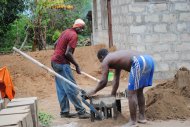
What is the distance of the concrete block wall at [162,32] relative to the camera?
13.1 m

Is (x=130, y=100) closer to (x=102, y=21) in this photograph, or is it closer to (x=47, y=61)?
(x=47, y=61)

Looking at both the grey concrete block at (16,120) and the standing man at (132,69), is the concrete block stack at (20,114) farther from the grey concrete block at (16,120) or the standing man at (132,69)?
the standing man at (132,69)

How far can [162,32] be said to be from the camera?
13.2 meters

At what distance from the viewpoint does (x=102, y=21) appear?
56.4ft

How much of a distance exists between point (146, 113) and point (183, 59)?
5754mm

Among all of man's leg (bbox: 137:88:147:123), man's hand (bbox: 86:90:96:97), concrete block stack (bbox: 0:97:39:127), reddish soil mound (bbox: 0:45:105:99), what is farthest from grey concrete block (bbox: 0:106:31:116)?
reddish soil mound (bbox: 0:45:105:99)

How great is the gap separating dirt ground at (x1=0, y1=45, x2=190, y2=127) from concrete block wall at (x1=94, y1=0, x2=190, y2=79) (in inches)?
54.5

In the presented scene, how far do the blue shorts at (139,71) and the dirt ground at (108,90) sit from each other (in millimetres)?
829

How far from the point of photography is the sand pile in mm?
7875

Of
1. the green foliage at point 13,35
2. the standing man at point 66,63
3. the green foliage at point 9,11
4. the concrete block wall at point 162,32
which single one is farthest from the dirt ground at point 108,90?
the green foliage at point 13,35

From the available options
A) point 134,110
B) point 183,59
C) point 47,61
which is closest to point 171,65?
point 183,59

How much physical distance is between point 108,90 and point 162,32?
2.75m

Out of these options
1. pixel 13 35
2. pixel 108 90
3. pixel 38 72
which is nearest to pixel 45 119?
pixel 108 90

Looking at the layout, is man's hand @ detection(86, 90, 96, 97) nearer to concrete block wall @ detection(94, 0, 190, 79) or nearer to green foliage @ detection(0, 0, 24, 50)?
concrete block wall @ detection(94, 0, 190, 79)
